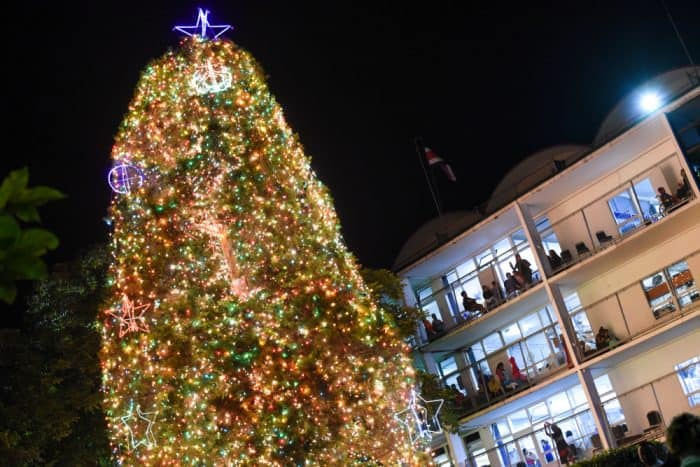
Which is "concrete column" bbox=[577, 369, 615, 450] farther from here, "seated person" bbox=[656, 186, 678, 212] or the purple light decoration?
the purple light decoration

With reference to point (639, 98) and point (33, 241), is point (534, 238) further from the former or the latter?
point (33, 241)

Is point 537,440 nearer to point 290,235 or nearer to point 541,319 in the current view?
point 541,319

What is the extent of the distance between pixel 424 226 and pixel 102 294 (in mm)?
10587

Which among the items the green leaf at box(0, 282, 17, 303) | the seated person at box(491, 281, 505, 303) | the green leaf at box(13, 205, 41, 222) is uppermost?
the seated person at box(491, 281, 505, 303)

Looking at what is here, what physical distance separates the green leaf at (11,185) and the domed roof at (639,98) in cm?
1960

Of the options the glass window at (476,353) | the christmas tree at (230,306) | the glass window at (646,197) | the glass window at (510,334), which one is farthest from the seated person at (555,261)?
the christmas tree at (230,306)

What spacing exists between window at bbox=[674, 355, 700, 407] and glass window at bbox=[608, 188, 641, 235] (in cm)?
362

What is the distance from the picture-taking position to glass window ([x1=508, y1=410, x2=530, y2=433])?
2306 cm

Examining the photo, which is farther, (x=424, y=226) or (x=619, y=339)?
A: (x=424, y=226)

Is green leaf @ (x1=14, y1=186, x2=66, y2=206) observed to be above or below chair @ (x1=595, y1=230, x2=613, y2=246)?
below

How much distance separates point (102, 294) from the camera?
21.8m

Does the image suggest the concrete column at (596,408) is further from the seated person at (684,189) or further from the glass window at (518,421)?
the seated person at (684,189)

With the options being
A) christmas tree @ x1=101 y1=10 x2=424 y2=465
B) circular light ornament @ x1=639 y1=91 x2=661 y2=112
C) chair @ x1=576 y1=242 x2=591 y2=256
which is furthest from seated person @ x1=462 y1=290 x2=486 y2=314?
christmas tree @ x1=101 y1=10 x2=424 y2=465

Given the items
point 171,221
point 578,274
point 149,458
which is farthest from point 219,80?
point 578,274
